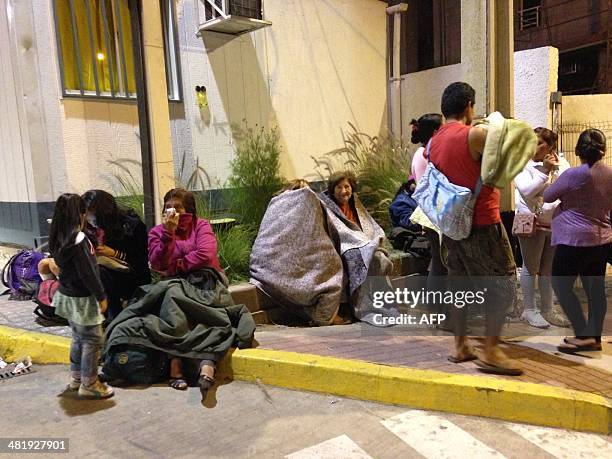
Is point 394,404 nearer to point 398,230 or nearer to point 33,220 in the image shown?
point 398,230

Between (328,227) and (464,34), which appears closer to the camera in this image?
(328,227)

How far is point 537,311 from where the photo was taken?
15.2ft

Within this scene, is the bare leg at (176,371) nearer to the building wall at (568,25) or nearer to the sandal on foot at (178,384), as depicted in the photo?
the sandal on foot at (178,384)

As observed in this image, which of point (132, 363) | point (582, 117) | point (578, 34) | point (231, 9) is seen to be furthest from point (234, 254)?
point (578, 34)

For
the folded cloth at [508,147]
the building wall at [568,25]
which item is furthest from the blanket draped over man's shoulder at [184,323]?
the building wall at [568,25]

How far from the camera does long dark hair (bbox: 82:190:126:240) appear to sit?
390cm

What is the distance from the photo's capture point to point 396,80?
942cm

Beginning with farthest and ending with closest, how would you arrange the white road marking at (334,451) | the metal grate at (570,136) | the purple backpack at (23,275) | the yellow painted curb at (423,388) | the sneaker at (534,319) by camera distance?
the metal grate at (570,136)
the purple backpack at (23,275)
the sneaker at (534,319)
the yellow painted curb at (423,388)
the white road marking at (334,451)

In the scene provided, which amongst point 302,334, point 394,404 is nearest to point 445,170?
point 394,404

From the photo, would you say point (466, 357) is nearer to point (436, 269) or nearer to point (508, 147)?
point (436, 269)

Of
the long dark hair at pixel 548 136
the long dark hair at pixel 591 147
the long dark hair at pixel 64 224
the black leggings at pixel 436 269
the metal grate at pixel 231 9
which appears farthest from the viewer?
the metal grate at pixel 231 9

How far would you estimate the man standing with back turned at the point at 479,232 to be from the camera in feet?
10.9

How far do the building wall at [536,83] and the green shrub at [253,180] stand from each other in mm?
3300

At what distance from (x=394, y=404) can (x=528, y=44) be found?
55.0ft
